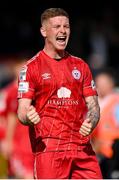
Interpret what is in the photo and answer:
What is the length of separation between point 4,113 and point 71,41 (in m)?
9.12

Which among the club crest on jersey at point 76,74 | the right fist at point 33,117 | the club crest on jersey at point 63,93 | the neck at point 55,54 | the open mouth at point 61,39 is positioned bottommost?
the right fist at point 33,117

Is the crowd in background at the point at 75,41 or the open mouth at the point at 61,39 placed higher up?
the crowd in background at the point at 75,41

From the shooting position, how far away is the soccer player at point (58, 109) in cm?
859

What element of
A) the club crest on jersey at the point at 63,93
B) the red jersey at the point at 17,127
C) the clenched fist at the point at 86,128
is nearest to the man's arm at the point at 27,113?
the club crest on jersey at the point at 63,93

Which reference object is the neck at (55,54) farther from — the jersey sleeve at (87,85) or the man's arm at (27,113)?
the man's arm at (27,113)

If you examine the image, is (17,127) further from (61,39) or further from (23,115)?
(23,115)

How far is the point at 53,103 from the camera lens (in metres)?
8.62

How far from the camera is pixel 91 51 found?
2177 cm

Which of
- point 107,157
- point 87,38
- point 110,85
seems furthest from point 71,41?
point 107,157

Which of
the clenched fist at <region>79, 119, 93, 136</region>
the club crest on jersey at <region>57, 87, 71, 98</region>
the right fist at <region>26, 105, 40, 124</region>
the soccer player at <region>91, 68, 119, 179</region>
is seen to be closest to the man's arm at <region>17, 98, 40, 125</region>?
the right fist at <region>26, 105, 40, 124</region>

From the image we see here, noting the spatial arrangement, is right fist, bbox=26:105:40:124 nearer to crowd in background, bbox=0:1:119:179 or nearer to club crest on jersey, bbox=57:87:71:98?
→ club crest on jersey, bbox=57:87:71:98

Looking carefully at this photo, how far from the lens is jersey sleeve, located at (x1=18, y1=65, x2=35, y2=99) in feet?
28.0

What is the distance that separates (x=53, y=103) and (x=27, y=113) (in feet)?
1.40

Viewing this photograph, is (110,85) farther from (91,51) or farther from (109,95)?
(91,51)
